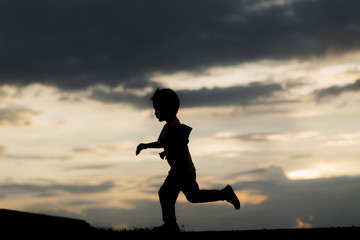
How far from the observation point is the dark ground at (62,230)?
848cm

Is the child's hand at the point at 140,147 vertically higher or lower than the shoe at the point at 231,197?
higher

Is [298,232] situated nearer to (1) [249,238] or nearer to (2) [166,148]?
(1) [249,238]

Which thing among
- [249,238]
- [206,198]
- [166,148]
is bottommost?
[249,238]

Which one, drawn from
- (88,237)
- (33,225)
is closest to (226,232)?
(88,237)

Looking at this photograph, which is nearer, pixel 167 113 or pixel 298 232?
pixel 298 232

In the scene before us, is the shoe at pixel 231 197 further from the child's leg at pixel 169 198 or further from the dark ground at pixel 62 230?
the dark ground at pixel 62 230

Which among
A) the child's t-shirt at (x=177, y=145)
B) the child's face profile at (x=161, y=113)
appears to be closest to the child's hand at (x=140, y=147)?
the child's t-shirt at (x=177, y=145)

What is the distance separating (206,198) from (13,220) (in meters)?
3.26

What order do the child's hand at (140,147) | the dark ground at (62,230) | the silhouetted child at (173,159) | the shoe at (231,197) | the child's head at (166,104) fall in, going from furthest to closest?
the shoe at (231,197) → the child's head at (166,104) → the silhouetted child at (173,159) → the child's hand at (140,147) → the dark ground at (62,230)

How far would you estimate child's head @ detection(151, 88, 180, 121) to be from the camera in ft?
31.4

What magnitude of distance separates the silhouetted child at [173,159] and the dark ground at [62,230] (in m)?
0.73

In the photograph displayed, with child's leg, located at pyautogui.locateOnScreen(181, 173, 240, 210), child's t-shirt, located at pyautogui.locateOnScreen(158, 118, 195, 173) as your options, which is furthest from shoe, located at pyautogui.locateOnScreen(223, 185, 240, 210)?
child's t-shirt, located at pyautogui.locateOnScreen(158, 118, 195, 173)

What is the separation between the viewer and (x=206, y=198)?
9688 millimetres

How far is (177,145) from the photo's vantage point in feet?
30.9
